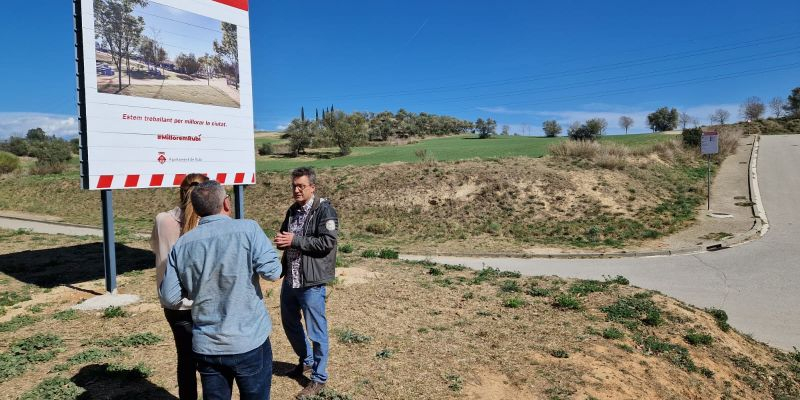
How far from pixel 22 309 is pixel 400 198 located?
51.7 feet

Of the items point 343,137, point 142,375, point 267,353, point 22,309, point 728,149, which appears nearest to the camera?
point 267,353

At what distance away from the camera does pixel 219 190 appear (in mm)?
2619

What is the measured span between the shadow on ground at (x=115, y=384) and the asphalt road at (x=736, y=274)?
27.7 feet

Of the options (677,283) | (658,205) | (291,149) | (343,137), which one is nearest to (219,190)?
(677,283)

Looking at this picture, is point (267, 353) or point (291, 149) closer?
point (267, 353)

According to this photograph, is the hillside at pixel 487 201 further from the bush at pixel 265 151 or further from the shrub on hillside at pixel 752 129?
the shrub on hillside at pixel 752 129

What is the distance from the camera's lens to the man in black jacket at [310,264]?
13.0ft

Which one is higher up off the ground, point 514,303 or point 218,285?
point 218,285

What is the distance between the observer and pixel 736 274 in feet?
35.2

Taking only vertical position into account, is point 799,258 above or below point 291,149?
below

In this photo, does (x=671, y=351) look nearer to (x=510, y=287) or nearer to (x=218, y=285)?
(x=510, y=287)

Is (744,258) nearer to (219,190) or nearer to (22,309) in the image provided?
(219,190)

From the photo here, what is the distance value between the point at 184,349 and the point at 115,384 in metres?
1.53

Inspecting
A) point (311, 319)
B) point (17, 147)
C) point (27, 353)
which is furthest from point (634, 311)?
point (17, 147)
